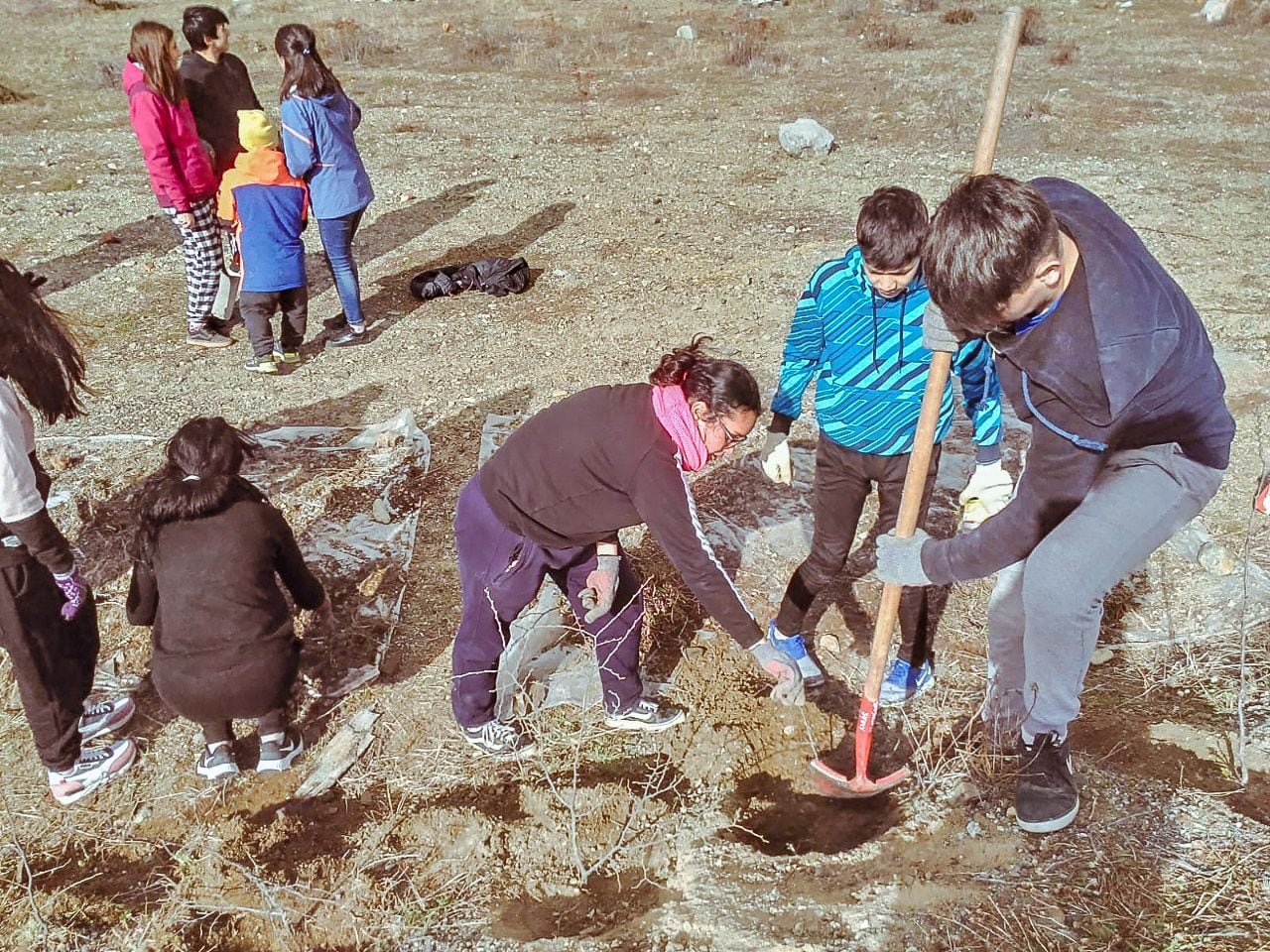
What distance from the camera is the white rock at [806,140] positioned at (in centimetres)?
898

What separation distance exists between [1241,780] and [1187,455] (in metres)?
1.11

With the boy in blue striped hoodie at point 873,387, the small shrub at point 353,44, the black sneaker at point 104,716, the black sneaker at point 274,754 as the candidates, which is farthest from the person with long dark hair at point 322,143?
the small shrub at point 353,44

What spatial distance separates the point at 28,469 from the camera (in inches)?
98.7

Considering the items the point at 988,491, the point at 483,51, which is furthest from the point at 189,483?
the point at 483,51

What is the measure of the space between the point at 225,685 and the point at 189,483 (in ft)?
1.94

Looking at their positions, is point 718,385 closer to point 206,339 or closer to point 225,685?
point 225,685

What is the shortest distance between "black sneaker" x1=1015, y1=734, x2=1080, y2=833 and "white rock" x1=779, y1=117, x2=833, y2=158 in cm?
740

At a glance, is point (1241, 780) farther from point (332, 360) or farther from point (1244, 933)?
point (332, 360)

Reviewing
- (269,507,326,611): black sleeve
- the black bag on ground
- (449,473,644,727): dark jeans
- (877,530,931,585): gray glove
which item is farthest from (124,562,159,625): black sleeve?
the black bag on ground

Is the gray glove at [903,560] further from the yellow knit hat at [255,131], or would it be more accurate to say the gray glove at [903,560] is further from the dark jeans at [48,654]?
the yellow knit hat at [255,131]

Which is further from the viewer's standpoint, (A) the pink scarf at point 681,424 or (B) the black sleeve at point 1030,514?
(A) the pink scarf at point 681,424

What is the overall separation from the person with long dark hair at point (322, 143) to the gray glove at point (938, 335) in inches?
157

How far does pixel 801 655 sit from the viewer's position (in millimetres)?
3299

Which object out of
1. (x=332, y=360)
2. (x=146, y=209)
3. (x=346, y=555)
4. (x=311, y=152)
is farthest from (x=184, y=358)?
(x=146, y=209)
